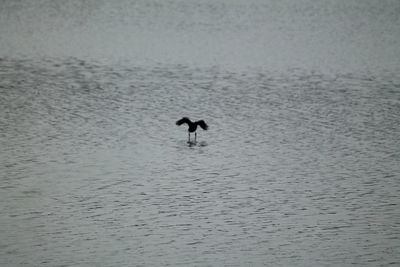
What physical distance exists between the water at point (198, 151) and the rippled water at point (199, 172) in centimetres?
6

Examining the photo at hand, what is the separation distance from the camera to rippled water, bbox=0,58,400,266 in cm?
1670

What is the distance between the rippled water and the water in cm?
6

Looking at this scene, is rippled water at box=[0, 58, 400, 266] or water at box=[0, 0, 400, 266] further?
water at box=[0, 0, 400, 266]

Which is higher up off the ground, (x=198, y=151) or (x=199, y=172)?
(x=198, y=151)

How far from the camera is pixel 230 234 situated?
1755cm

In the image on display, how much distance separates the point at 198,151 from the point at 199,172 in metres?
2.11

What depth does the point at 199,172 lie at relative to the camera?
21.9m

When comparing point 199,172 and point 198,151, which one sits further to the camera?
point 198,151

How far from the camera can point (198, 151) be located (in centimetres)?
2397

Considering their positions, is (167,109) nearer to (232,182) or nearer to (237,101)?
(237,101)

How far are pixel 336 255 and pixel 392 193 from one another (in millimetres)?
4526

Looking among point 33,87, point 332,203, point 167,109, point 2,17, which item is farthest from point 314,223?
point 2,17

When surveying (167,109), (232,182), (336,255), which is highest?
(167,109)

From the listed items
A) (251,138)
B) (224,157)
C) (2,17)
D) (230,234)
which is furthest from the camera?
(2,17)
